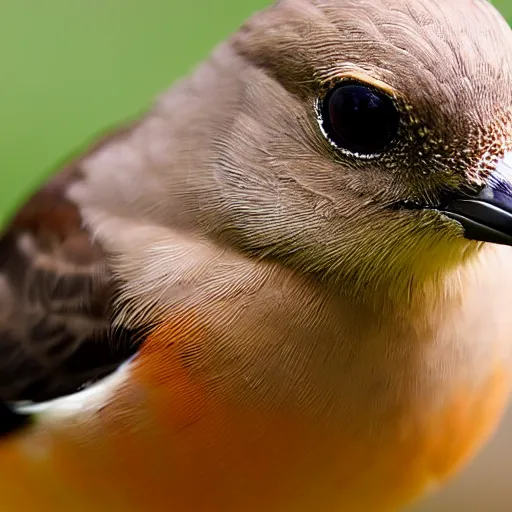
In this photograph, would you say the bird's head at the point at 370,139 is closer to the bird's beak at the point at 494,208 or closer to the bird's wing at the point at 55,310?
the bird's beak at the point at 494,208

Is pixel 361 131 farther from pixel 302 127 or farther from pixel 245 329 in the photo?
Answer: pixel 245 329

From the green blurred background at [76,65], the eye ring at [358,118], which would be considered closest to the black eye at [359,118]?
the eye ring at [358,118]

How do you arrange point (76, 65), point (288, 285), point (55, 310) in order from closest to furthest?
point (288, 285), point (55, 310), point (76, 65)

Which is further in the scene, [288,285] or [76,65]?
[76,65]

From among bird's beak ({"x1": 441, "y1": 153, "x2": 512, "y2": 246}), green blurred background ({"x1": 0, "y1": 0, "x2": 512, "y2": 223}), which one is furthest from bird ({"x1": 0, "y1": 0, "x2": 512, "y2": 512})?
green blurred background ({"x1": 0, "y1": 0, "x2": 512, "y2": 223})

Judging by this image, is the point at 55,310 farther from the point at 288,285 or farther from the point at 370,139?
the point at 370,139

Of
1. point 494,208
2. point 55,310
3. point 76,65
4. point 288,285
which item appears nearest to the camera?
point 494,208

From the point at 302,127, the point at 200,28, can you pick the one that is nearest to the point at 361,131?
the point at 302,127

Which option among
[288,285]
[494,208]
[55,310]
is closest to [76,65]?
[55,310]
